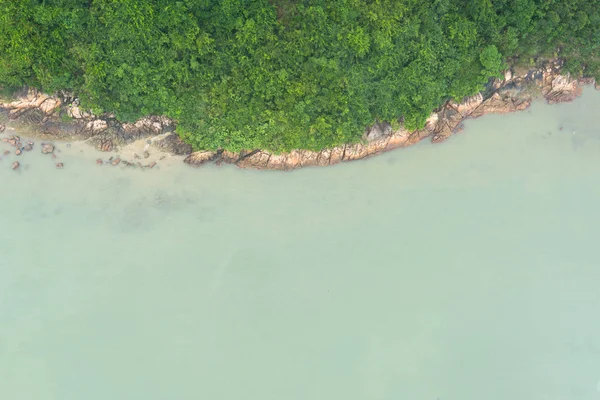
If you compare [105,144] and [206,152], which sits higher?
[105,144]

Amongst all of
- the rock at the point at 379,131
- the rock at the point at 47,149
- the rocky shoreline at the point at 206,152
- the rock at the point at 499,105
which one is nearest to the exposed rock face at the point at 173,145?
the rocky shoreline at the point at 206,152

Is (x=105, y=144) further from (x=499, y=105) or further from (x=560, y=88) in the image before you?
(x=560, y=88)

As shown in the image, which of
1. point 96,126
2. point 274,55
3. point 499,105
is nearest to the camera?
point 274,55

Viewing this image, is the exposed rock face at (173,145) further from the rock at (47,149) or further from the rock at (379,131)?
the rock at (379,131)

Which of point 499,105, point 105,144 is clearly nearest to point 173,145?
point 105,144

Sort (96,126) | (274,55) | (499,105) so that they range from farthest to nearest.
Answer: (499,105)
(96,126)
(274,55)

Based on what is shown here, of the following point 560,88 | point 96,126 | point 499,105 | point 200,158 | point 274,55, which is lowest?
point 200,158
